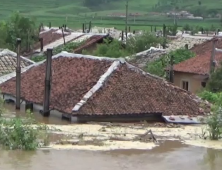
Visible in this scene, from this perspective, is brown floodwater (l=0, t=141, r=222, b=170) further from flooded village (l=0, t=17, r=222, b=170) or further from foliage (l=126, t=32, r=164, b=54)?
foliage (l=126, t=32, r=164, b=54)

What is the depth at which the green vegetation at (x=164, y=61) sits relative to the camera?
122 feet

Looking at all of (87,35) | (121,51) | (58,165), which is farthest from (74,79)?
(87,35)

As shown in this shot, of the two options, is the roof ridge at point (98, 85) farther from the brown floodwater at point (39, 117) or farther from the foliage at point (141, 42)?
the foliage at point (141, 42)

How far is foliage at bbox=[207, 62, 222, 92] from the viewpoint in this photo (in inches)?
1257

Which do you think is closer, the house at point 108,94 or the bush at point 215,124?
the bush at point 215,124

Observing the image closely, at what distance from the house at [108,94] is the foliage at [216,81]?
314cm

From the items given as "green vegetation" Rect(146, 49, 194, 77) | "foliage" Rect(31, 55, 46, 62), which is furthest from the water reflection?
"foliage" Rect(31, 55, 46, 62)

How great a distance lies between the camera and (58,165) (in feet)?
59.9

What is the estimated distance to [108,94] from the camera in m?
27.2

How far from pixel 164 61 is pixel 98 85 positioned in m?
12.4

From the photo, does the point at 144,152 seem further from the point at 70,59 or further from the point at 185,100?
the point at 70,59

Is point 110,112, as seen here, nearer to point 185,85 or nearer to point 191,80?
point 191,80

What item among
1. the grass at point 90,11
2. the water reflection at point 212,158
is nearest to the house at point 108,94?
the water reflection at point 212,158

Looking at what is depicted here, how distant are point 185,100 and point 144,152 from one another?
820cm
